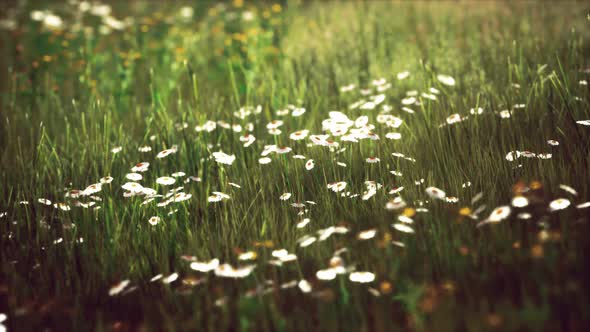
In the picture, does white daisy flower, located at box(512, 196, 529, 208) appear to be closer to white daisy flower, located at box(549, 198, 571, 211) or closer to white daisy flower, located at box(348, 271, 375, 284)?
white daisy flower, located at box(549, 198, 571, 211)

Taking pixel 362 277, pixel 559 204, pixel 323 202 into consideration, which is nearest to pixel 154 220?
pixel 323 202

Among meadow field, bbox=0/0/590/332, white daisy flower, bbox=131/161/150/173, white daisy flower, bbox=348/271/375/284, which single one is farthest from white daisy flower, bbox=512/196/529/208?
white daisy flower, bbox=131/161/150/173

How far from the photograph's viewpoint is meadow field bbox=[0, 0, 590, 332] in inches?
73.2

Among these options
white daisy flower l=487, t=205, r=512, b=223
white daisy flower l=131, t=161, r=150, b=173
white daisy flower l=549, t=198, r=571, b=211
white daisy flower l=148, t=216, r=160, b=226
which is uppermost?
white daisy flower l=131, t=161, r=150, b=173

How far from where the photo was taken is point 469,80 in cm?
346

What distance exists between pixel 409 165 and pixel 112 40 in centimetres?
471

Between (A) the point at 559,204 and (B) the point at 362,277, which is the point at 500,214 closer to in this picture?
(A) the point at 559,204

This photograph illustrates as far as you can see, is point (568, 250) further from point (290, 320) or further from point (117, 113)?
Result: point (117, 113)

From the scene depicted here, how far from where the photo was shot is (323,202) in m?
2.46

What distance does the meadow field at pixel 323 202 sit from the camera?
1858 mm

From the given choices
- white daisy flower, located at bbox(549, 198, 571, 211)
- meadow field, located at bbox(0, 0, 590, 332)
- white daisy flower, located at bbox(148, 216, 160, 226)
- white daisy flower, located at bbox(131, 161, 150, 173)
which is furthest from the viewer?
white daisy flower, located at bbox(131, 161, 150, 173)

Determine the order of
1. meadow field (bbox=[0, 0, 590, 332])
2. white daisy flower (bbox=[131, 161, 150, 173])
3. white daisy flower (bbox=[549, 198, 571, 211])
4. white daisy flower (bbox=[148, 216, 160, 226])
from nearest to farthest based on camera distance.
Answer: meadow field (bbox=[0, 0, 590, 332])
white daisy flower (bbox=[549, 198, 571, 211])
white daisy flower (bbox=[148, 216, 160, 226])
white daisy flower (bbox=[131, 161, 150, 173])

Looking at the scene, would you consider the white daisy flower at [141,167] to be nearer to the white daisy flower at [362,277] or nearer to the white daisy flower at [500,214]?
the white daisy flower at [362,277]

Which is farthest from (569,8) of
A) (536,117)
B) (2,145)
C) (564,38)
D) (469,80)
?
(2,145)
